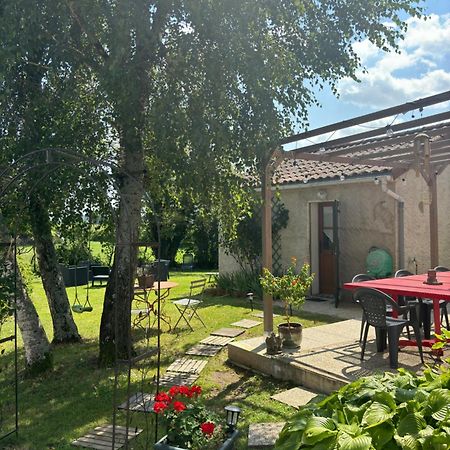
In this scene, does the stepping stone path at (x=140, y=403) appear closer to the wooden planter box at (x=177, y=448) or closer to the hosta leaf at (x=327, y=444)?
the wooden planter box at (x=177, y=448)

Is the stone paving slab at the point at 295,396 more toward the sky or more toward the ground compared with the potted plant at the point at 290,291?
more toward the ground

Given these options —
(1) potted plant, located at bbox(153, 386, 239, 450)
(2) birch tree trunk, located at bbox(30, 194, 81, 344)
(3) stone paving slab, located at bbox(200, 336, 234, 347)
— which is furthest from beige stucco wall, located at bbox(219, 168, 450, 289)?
(1) potted plant, located at bbox(153, 386, 239, 450)

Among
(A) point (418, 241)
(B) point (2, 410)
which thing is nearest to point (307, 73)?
(B) point (2, 410)

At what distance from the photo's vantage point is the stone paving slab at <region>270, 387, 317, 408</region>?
16.3ft

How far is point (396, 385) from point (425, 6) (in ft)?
17.5

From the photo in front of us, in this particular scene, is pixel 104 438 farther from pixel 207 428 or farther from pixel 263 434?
pixel 207 428

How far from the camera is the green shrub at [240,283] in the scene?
11.9 m

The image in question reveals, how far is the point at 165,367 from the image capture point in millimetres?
6500

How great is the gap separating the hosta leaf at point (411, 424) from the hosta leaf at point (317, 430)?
0.27 m

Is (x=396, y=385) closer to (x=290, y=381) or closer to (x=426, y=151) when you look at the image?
(x=290, y=381)

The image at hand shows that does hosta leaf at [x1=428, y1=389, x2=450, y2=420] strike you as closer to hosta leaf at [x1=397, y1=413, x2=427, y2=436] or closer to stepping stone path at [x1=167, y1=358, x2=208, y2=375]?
hosta leaf at [x1=397, y1=413, x2=427, y2=436]

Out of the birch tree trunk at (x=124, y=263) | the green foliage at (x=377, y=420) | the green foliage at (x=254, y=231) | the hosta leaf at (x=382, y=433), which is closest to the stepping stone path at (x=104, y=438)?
the birch tree trunk at (x=124, y=263)

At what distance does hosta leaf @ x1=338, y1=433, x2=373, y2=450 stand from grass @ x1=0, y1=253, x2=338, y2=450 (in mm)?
2384

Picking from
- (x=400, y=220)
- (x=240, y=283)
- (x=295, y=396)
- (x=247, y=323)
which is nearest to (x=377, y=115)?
(x=295, y=396)
